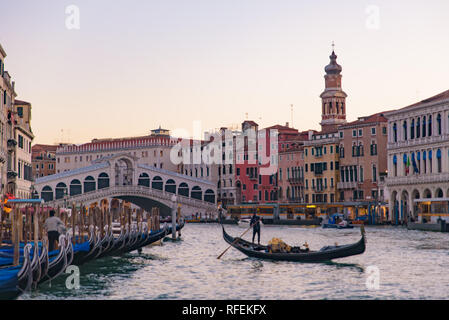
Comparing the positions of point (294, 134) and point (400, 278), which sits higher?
point (294, 134)

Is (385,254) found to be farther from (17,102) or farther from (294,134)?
(294,134)

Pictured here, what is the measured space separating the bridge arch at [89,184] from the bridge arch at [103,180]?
20.0 inches

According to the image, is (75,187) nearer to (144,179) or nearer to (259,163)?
(144,179)

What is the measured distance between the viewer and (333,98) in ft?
252

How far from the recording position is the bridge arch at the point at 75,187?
73.4m

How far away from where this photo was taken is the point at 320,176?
68.4m

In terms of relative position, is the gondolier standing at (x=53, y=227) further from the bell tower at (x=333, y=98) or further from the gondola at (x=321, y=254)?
the bell tower at (x=333, y=98)

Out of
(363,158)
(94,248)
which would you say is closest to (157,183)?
(363,158)

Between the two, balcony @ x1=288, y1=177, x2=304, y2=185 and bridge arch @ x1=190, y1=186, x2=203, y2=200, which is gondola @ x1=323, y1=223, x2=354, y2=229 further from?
bridge arch @ x1=190, y1=186, x2=203, y2=200

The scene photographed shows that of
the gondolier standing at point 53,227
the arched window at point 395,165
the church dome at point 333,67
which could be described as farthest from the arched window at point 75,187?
the gondolier standing at point 53,227

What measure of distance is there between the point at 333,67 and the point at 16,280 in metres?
65.9

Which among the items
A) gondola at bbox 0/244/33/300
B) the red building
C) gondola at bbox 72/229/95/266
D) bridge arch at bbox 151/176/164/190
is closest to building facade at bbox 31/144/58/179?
bridge arch at bbox 151/176/164/190
